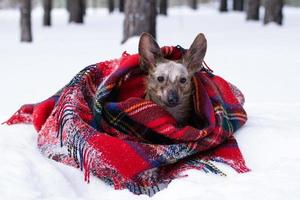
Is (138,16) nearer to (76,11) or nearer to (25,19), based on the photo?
(25,19)

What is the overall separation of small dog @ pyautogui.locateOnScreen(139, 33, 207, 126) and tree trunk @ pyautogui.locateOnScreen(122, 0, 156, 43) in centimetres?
663

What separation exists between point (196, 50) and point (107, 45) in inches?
315

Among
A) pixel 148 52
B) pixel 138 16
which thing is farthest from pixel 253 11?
pixel 148 52

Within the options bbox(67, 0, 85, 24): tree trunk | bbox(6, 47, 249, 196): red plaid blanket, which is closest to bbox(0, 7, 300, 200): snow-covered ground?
bbox(6, 47, 249, 196): red plaid blanket

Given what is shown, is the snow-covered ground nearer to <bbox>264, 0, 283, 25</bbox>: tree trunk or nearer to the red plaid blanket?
the red plaid blanket

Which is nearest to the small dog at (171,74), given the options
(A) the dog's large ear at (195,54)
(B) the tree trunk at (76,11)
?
(A) the dog's large ear at (195,54)

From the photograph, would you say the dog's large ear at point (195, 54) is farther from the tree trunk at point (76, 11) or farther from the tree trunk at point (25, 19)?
the tree trunk at point (76, 11)

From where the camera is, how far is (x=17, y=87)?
7359 mm

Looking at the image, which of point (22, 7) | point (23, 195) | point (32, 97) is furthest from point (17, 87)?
point (22, 7)

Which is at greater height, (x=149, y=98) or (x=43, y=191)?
(x=149, y=98)

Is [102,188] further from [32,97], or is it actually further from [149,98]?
[32,97]

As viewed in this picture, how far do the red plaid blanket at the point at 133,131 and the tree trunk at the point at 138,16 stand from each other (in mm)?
6347

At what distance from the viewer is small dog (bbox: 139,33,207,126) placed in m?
4.21

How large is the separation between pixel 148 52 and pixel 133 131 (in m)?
0.64
